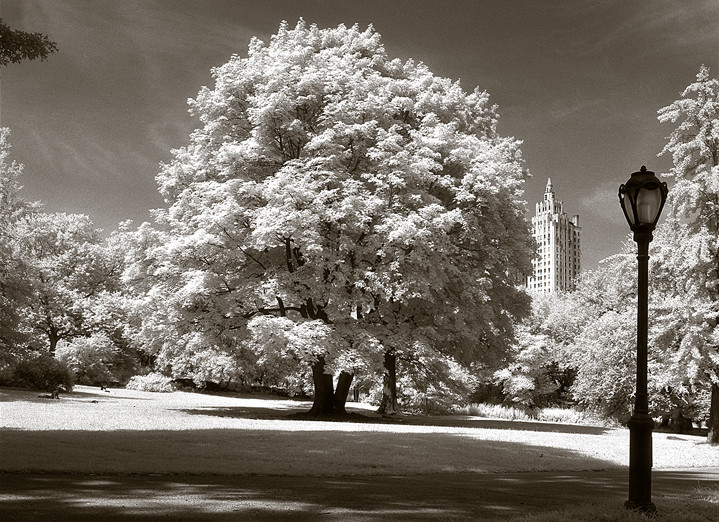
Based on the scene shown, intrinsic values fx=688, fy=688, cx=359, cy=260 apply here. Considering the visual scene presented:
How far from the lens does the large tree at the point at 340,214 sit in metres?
24.4

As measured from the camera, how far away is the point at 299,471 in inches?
484

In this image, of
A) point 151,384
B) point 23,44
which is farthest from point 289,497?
point 151,384

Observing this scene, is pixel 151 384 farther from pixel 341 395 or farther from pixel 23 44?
pixel 23 44

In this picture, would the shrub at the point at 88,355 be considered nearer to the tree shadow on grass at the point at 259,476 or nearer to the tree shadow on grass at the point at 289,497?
the tree shadow on grass at the point at 259,476

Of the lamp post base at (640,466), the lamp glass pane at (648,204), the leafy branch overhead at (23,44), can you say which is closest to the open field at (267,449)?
the lamp post base at (640,466)

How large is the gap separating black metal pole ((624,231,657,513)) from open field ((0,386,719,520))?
45cm

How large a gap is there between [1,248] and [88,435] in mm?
16664

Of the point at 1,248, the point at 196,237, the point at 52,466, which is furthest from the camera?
the point at 1,248

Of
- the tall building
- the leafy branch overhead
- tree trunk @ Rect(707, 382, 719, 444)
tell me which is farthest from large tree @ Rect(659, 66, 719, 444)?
the tall building

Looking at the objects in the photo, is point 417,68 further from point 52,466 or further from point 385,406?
point 52,466

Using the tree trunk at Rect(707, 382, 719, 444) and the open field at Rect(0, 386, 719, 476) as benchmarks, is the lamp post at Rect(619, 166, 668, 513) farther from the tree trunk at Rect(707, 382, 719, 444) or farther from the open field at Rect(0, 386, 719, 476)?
the tree trunk at Rect(707, 382, 719, 444)

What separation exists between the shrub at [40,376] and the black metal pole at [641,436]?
120 feet

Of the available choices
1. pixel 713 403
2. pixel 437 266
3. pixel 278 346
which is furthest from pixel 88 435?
pixel 713 403

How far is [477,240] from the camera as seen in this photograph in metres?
28.3
